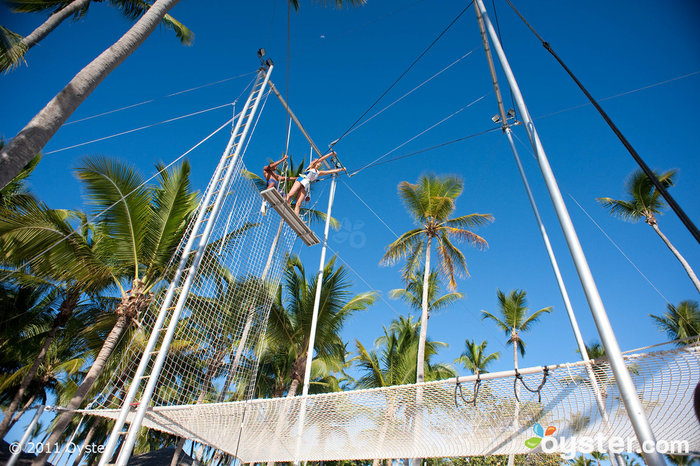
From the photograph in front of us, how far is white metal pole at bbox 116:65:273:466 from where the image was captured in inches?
154

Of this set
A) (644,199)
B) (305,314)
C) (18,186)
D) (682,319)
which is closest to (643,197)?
(644,199)

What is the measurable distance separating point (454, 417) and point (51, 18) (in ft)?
27.4

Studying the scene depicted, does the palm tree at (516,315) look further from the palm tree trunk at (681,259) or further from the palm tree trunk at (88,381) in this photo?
the palm tree trunk at (88,381)

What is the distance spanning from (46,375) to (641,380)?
1851 cm

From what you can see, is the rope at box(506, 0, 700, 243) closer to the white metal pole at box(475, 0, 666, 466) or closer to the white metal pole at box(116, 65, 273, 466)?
the white metal pole at box(475, 0, 666, 466)

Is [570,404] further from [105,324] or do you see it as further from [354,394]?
[105,324]

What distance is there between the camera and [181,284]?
5062 mm

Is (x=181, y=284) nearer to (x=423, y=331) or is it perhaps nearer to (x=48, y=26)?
(x=48, y=26)

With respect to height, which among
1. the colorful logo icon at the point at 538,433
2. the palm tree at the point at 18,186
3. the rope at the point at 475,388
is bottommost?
the colorful logo icon at the point at 538,433

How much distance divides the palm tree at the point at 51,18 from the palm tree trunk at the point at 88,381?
4.25 m

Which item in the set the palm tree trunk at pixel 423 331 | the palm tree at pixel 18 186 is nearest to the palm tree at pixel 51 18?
the palm tree at pixel 18 186

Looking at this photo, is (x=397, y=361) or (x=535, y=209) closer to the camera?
(x=535, y=209)

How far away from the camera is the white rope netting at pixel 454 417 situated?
3.34 metres

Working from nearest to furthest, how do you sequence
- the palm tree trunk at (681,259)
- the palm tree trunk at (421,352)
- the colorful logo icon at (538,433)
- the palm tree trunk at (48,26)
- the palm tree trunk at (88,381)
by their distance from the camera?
the colorful logo icon at (538,433), the palm tree trunk at (421,352), the palm tree trunk at (48,26), the palm tree trunk at (88,381), the palm tree trunk at (681,259)
